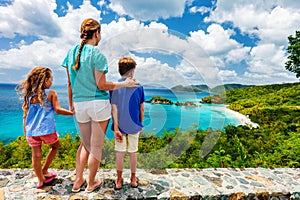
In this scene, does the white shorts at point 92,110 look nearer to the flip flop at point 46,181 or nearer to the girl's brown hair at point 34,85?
the girl's brown hair at point 34,85

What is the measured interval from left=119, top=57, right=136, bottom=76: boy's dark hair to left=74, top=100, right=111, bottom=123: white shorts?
287mm

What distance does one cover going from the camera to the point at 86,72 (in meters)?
1.55

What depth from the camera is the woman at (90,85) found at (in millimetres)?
1537

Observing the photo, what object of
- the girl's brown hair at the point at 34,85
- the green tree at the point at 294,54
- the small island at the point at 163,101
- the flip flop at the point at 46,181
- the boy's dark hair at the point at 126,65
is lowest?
the flip flop at the point at 46,181

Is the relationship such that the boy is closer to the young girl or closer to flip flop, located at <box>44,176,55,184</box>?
the young girl

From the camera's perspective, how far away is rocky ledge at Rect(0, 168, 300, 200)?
1833 millimetres

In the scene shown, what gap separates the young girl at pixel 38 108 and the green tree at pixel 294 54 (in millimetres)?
15943

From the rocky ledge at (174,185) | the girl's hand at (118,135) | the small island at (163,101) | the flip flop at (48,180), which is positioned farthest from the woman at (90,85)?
the small island at (163,101)

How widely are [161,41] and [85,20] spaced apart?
740 millimetres

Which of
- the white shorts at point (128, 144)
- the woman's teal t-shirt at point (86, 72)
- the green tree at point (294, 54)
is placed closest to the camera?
the woman's teal t-shirt at point (86, 72)

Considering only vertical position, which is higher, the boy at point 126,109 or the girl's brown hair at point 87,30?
the girl's brown hair at point 87,30

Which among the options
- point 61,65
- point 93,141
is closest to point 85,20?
point 61,65

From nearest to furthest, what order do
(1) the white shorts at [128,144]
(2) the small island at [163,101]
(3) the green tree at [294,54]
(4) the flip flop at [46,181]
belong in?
1. (1) the white shorts at [128,144]
2. (4) the flip flop at [46,181]
3. (2) the small island at [163,101]
4. (3) the green tree at [294,54]

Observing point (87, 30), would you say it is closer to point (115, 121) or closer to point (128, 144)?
point (115, 121)
